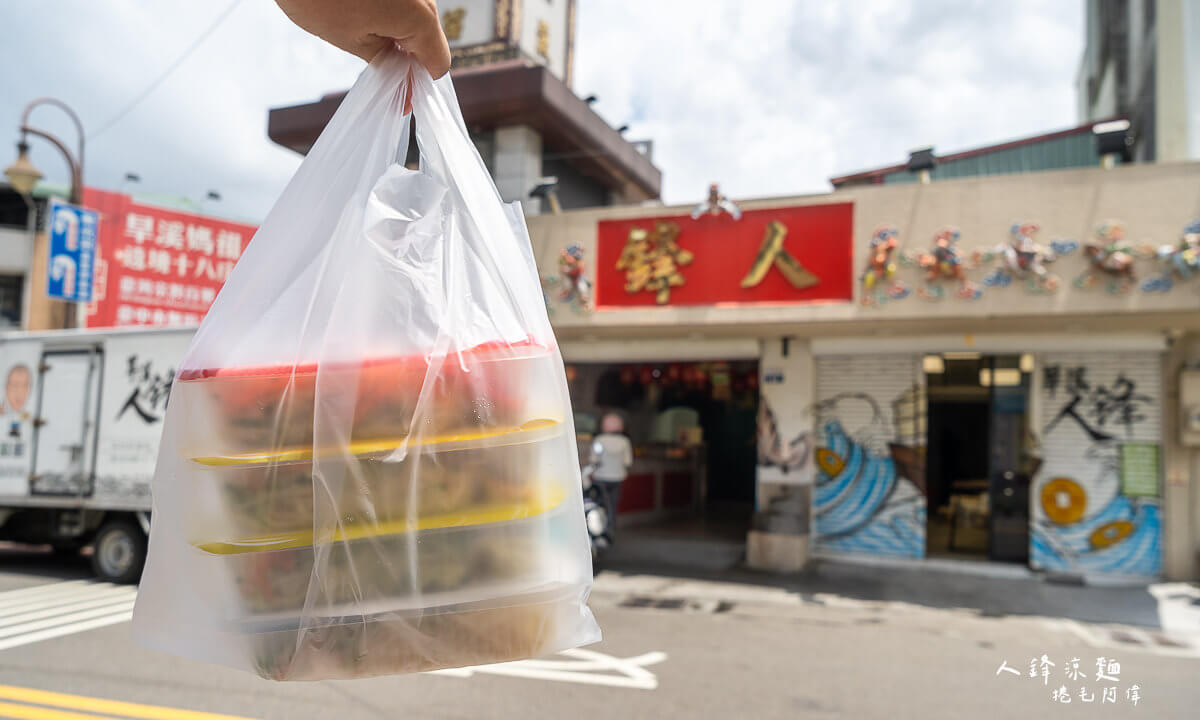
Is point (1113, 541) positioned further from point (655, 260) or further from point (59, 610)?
point (59, 610)

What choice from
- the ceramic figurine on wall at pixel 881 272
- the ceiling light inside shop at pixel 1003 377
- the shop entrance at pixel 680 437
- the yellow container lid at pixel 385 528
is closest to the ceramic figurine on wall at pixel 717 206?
the ceramic figurine on wall at pixel 881 272

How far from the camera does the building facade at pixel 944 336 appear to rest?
912 cm

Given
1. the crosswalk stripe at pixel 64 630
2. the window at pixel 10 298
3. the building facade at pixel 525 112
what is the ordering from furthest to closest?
1. the window at pixel 10 298
2. the building facade at pixel 525 112
3. the crosswalk stripe at pixel 64 630

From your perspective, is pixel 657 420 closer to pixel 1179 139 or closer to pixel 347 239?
pixel 1179 139

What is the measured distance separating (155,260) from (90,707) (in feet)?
50.2

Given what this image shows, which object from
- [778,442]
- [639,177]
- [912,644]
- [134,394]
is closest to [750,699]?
[912,644]

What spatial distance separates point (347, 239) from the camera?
167 centimetres

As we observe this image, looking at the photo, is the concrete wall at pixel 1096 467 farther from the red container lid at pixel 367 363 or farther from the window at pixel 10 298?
the window at pixel 10 298

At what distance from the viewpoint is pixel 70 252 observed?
1277 cm

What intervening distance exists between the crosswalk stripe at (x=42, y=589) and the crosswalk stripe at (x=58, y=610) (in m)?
0.76

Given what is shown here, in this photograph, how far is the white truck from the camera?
9188mm

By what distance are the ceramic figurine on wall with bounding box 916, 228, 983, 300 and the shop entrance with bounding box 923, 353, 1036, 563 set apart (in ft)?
5.54

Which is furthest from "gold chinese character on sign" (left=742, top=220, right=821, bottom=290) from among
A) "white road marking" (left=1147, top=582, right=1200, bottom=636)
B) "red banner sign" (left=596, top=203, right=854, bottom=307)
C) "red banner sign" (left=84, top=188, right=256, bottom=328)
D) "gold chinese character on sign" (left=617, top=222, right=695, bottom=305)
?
"red banner sign" (left=84, top=188, right=256, bottom=328)

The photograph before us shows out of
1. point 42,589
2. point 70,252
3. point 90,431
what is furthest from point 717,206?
point 70,252
